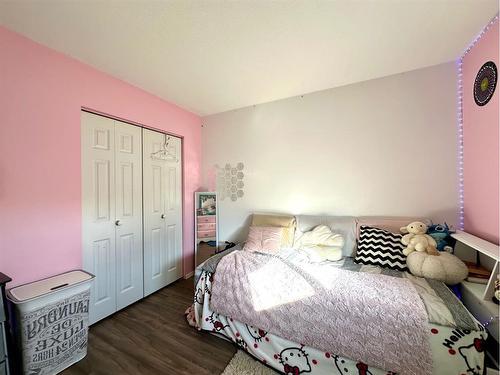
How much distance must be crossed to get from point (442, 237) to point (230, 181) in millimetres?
2369

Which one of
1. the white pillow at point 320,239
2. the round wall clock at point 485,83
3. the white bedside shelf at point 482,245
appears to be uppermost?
the round wall clock at point 485,83

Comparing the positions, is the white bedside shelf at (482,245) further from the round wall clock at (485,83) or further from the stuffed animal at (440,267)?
the round wall clock at (485,83)

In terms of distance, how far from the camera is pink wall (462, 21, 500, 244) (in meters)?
1.40

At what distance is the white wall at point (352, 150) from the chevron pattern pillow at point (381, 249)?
13.1 inches

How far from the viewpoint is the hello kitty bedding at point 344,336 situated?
103 centimetres

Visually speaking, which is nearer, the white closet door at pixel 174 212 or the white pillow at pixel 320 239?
the white pillow at pixel 320 239

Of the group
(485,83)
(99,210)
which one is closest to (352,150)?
(485,83)

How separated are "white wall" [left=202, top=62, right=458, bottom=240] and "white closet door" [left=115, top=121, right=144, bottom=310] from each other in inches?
44.6

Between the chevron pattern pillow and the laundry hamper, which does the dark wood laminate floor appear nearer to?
the laundry hamper

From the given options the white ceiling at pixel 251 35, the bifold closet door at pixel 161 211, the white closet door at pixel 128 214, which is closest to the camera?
the white ceiling at pixel 251 35

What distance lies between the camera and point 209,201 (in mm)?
3043

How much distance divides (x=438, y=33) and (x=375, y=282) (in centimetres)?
191

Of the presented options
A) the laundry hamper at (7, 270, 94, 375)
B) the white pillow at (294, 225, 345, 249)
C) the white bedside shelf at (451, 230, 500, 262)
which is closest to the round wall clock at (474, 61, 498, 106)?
the white bedside shelf at (451, 230, 500, 262)

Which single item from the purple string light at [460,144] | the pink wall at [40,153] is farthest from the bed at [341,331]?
the pink wall at [40,153]
